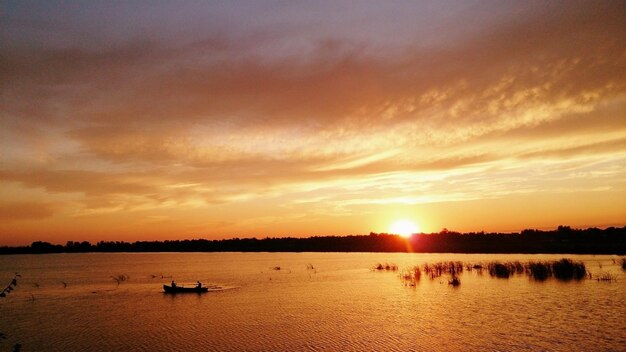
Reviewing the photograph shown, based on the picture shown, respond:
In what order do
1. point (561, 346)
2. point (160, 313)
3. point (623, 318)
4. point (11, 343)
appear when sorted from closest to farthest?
point (561, 346) → point (11, 343) → point (623, 318) → point (160, 313)

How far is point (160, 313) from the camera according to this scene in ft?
107

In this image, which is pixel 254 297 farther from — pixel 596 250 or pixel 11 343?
pixel 596 250

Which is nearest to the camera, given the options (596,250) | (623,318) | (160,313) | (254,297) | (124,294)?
(623,318)

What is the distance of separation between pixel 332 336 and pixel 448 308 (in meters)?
11.2

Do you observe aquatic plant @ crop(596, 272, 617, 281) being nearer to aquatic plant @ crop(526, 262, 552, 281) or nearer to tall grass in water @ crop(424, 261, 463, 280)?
aquatic plant @ crop(526, 262, 552, 281)

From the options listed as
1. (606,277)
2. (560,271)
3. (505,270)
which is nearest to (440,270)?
(505,270)

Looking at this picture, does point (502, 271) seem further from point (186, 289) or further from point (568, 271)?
point (186, 289)

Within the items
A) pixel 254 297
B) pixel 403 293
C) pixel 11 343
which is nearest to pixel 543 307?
pixel 403 293

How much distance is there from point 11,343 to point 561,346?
2636 cm

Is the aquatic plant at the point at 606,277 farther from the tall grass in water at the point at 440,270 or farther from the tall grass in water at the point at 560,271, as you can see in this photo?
the tall grass in water at the point at 440,270

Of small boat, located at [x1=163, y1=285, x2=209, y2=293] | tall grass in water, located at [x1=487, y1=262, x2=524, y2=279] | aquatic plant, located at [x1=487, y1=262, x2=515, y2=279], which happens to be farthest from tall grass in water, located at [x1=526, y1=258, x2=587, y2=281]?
small boat, located at [x1=163, y1=285, x2=209, y2=293]

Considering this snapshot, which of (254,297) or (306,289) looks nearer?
(254,297)

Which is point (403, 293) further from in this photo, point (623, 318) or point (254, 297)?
point (623, 318)

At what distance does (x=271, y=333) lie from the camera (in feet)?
80.7
